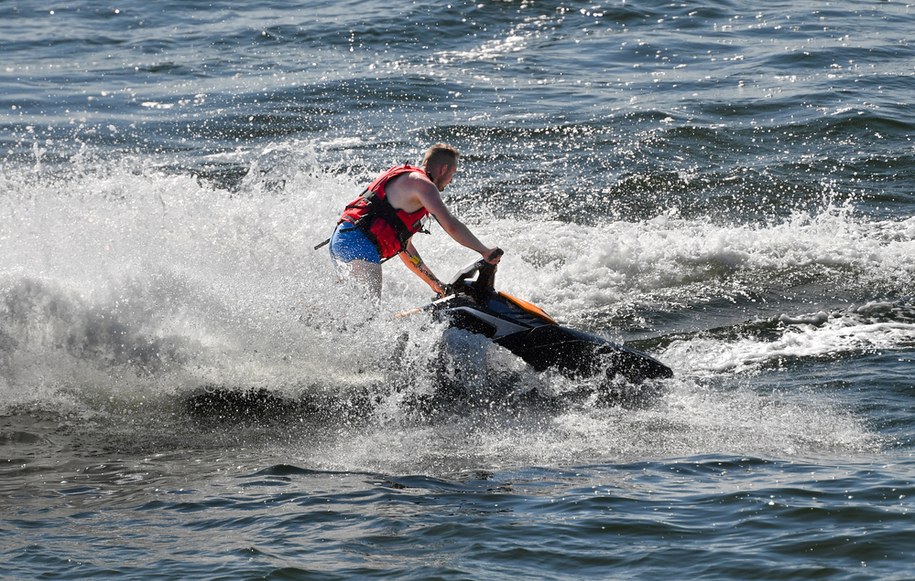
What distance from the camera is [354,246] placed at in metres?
8.50

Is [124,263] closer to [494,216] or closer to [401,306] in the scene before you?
[401,306]

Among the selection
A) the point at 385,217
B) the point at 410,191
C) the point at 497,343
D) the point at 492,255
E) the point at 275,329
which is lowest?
the point at 497,343

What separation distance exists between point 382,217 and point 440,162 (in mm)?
583

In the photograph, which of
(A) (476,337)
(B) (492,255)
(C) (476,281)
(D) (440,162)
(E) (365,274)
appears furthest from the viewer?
(E) (365,274)

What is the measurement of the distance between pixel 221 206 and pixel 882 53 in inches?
479

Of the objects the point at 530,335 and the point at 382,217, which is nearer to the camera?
the point at 530,335

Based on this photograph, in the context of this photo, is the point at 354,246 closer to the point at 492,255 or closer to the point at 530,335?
the point at 492,255

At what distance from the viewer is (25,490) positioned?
668cm

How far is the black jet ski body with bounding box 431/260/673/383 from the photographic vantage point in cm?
816

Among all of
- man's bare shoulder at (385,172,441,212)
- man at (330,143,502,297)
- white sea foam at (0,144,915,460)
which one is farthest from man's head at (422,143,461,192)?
white sea foam at (0,144,915,460)

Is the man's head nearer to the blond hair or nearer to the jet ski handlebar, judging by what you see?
the blond hair

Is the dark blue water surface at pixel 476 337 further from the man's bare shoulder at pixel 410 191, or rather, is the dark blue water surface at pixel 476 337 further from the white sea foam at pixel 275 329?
the man's bare shoulder at pixel 410 191

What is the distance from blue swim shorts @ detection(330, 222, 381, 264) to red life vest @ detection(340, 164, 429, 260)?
4cm

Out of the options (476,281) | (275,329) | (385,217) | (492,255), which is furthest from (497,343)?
(275,329)
